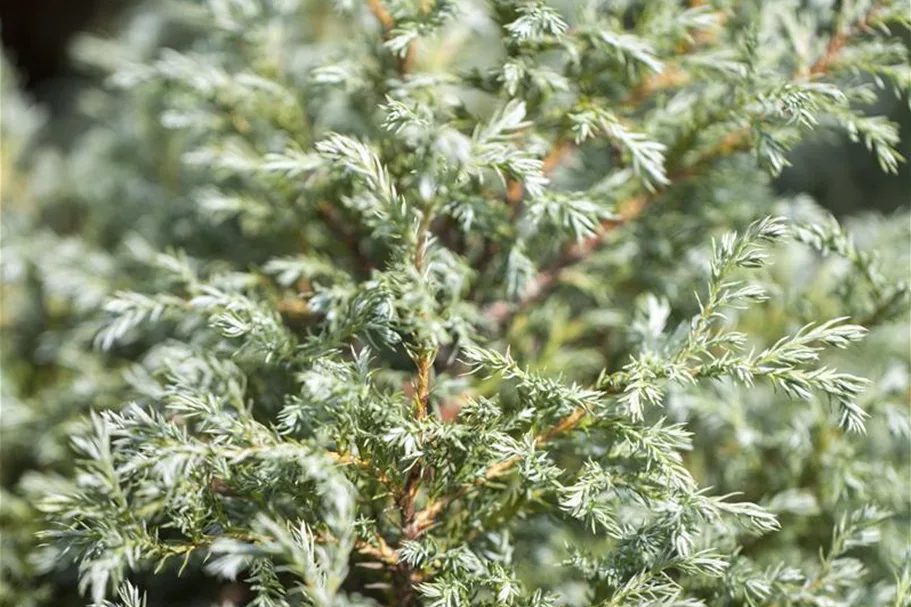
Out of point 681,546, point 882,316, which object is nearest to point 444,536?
point 681,546

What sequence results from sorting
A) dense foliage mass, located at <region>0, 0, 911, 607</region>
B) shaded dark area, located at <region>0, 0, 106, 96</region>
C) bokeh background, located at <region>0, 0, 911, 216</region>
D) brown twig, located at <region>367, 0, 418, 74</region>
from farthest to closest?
shaded dark area, located at <region>0, 0, 106, 96</region>
bokeh background, located at <region>0, 0, 911, 216</region>
brown twig, located at <region>367, 0, 418, 74</region>
dense foliage mass, located at <region>0, 0, 911, 607</region>

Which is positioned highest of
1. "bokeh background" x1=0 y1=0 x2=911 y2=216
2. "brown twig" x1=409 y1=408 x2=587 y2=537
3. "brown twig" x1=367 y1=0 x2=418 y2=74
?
"brown twig" x1=367 y1=0 x2=418 y2=74

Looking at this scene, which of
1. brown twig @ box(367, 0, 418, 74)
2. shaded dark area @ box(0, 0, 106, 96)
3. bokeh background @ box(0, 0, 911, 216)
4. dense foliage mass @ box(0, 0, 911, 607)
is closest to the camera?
dense foliage mass @ box(0, 0, 911, 607)

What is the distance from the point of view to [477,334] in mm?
838

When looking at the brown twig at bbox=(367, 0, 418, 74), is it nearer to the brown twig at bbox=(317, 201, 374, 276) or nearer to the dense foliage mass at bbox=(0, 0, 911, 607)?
the dense foliage mass at bbox=(0, 0, 911, 607)

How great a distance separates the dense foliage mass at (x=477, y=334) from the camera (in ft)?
2.16

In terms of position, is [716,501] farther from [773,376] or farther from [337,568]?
[337,568]

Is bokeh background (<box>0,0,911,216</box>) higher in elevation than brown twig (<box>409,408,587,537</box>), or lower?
lower

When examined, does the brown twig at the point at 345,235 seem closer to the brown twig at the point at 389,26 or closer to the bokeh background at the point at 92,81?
the brown twig at the point at 389,26

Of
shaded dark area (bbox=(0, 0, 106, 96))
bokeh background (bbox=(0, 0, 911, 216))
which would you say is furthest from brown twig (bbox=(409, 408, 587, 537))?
shaded dark area (bbox=(0, 0, 106, 96))

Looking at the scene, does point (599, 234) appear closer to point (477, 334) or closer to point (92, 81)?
point (477, 334)

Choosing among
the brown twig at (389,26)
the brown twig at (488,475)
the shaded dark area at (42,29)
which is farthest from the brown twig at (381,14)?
the shaded dark area at (42,29)

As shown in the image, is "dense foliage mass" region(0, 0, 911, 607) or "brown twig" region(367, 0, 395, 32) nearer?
"dense foliage mass" region(0, 0, 911, 607)

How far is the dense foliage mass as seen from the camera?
66cm
